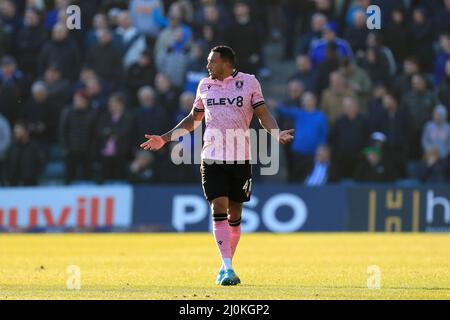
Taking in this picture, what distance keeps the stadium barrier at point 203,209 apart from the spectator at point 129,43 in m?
3.30

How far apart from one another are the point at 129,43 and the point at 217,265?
11431 millimetres

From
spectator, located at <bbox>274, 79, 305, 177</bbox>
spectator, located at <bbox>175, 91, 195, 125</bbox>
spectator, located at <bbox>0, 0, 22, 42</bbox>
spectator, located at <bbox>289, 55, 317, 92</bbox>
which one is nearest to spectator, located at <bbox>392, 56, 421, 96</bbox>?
spectator, located at <bbox>289, 55, 317, 92</bbox>

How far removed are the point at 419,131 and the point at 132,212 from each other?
20.3 ft

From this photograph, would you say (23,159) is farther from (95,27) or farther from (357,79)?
(357,79)

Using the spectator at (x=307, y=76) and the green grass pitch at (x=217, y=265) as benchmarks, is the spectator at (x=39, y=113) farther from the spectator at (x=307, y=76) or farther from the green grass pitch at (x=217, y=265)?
the spectator at (x=307, y=76)

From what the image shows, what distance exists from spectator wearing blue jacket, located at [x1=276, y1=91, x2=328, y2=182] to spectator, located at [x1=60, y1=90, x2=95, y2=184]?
3.94m

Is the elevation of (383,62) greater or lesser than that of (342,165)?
greater

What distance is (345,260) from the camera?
1627 centimetres

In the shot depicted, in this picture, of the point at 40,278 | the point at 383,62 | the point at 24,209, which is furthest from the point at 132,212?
the point at 40,278

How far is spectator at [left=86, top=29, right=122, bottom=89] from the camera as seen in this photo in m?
25.5

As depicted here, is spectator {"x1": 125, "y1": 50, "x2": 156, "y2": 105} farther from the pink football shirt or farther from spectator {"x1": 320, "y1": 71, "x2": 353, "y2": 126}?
the pink football shirt

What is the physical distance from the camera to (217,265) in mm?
15352
